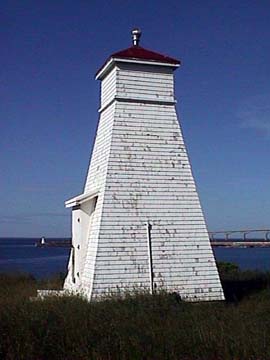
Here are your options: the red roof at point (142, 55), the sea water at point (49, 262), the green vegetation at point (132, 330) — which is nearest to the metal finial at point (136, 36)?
the red roof at point (142, 55)

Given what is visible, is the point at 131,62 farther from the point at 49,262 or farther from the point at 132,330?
the point at 49,262

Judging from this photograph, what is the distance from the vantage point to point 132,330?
26.5 feet

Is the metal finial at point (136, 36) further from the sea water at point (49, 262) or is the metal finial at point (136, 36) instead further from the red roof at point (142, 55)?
the sea water at point (49, 262)

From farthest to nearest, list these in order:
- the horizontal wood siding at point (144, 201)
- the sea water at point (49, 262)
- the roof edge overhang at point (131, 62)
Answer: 1. the sea water at point (49, 262)
2. the roof edge overhang at point (131, 62)
3. the horizontal wood siding at point (144, 201)

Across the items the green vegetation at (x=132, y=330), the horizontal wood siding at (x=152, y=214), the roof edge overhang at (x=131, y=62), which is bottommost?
the green vegetation at (x=132, y=330)

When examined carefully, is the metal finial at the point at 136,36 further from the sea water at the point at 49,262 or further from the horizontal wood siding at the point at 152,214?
the sea water at the point at 49,262

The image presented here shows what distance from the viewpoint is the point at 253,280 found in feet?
58.2

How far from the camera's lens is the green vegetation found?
708 cm

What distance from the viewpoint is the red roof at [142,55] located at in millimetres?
12779

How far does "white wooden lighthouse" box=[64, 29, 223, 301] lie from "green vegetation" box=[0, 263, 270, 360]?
90 cm

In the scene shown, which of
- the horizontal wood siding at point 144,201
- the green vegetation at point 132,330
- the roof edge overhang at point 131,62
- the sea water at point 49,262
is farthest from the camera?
the sea water at point 49,262

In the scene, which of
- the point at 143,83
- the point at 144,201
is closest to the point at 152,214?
the point at 144,201

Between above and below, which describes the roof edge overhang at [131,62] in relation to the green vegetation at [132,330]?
above

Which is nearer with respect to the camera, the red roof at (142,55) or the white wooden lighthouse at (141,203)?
→ the white wooden lighthouse at (141,203)
